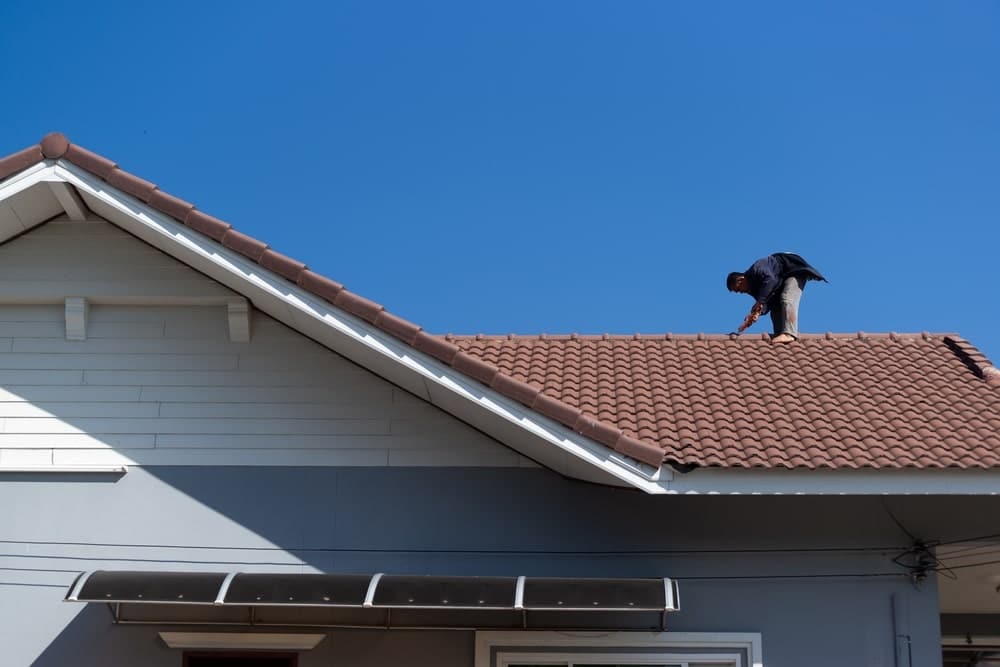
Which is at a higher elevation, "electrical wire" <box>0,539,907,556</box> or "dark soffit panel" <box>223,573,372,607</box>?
"electrical wire" <box>0,539,907,556</box>

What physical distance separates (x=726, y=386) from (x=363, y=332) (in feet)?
10.5

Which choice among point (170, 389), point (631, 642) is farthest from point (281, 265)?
point (631, 642)

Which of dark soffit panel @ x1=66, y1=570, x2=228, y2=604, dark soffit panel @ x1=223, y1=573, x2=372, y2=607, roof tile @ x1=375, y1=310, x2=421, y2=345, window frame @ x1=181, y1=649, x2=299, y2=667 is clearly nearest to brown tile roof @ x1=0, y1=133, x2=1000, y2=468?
roof tile @ x1=375, y1=310, x2=421, y2=345

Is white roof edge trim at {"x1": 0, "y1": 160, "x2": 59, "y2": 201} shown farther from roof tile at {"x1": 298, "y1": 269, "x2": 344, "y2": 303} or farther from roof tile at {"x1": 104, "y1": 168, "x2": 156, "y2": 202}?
roof tile at {"x1": 298, "y1": 269, "x2": 344, "y2": 303}

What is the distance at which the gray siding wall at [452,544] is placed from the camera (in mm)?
9312

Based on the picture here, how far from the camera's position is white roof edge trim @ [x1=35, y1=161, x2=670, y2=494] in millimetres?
8641

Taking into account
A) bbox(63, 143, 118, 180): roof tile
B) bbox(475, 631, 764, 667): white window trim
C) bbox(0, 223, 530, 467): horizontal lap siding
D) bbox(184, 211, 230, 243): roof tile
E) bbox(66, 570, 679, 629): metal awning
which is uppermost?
bbox(63, 143, 118, 180): roof tile

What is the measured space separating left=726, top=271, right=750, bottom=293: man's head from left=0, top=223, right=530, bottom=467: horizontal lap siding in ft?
13.8

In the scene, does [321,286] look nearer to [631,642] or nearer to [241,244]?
[241,244]

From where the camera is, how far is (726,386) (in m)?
10.5

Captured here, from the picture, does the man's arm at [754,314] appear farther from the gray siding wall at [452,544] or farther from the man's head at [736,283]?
the gray siding wall at [452,544]

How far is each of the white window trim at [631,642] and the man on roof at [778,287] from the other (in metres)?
3.72

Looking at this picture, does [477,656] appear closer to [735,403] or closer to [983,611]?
[735,403]

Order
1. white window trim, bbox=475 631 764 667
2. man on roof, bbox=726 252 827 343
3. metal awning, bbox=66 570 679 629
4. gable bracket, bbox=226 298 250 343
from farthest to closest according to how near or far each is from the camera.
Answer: man on roof, bbox=726 252 827 343
gable bracket, bbox=226 298 250 343
white window trim, bbox=475 631 764 667
metal awning, bbox=66 570 679 629
